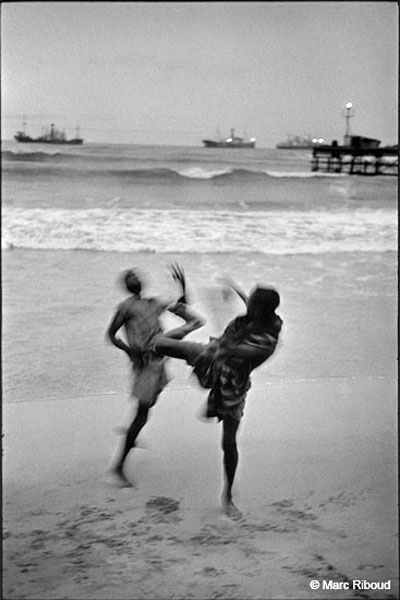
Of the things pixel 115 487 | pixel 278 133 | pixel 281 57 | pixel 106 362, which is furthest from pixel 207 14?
pixel 115 487

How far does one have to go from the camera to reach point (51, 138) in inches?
78.0

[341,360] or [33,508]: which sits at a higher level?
[341,360]

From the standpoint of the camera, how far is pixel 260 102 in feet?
6.74

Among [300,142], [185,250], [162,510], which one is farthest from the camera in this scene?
[300,142]

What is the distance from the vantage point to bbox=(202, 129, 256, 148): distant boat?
2047 millimetres

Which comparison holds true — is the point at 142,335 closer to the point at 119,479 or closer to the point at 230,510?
the point at 119,479

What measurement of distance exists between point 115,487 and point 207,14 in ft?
3.79

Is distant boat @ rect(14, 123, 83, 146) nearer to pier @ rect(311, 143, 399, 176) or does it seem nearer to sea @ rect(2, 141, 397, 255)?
sea @ rect(2, 141, 397, 255)

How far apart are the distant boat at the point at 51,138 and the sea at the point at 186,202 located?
0.01 metres

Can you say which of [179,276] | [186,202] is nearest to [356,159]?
[186,202]

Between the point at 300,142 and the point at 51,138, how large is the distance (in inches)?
25.1

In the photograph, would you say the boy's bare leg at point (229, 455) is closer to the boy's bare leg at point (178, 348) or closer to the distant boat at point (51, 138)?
the boy's bare leg at point (178, 348)

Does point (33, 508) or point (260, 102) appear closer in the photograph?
point (33, 508)

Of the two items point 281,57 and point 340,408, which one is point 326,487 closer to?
point 340,408
